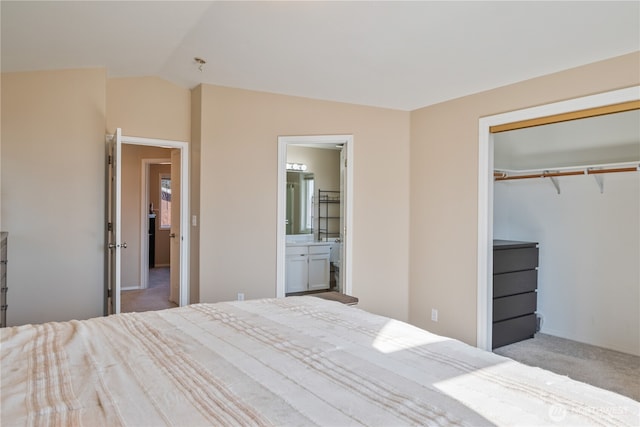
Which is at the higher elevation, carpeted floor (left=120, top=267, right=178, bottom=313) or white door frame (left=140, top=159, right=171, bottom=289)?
white door frame (left=140, top=159, right=171, bottom=289)

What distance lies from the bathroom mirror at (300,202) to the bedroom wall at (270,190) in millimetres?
2086

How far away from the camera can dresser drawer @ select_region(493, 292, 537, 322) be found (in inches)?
148

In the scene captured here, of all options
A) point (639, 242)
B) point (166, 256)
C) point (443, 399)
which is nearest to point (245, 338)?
point (443, 399)

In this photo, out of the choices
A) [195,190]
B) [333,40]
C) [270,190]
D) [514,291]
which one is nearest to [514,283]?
[514,291]

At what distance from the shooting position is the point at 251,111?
396cm

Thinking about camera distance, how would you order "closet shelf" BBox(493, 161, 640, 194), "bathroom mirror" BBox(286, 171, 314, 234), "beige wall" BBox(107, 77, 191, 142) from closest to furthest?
1. "closet shelf" BBox(493, 161, 640, 194)
2. "beige wall" BBox(107, 77, 191, 142)
3. "bathroom mirror" BBox(286, 171, 314, 234)

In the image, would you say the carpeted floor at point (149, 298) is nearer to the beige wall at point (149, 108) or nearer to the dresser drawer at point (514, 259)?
the beige wall at point (149, 108)

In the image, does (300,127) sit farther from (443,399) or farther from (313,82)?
(443,399)

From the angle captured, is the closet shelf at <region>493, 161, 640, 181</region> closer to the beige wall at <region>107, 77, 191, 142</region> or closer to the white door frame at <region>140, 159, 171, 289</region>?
the beige wall at <region>107, 77, 191, 142</region>

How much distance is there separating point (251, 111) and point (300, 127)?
0.52m

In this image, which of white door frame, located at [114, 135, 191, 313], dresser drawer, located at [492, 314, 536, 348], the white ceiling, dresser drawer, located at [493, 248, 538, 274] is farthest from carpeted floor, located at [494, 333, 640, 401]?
white door frame, located at [114, 135, 191, 313]

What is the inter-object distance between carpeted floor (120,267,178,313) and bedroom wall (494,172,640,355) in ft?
13.9

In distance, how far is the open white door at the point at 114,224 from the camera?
337cm

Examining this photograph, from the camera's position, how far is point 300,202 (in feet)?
20.4
